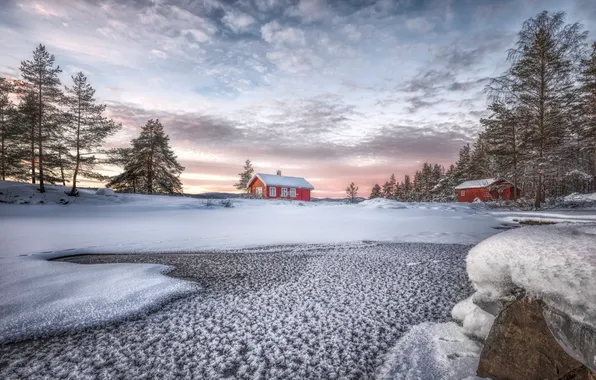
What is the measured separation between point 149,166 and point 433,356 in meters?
32.3

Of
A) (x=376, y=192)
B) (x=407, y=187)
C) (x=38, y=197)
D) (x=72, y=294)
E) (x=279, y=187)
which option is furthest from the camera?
(x=376, y=192)

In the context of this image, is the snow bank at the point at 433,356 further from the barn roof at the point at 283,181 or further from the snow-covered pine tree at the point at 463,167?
the snow-covered pine tree at the point at 463,167

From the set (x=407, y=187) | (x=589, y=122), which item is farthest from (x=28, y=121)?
(x=407, y=187)

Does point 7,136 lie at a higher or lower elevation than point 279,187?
higher

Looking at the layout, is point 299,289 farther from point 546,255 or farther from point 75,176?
point 75,176

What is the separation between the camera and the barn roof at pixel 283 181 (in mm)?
35750

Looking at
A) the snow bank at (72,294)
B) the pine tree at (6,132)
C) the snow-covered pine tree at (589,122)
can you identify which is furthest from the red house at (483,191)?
the pine tree at (6,132)

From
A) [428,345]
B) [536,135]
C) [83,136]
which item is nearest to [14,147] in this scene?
[83,136]

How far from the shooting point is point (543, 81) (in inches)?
571

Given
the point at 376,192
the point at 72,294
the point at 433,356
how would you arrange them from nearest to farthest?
the point at 433,356, the point at 72,294, the point at 376,192

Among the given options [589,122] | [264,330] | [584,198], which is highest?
[589,122]

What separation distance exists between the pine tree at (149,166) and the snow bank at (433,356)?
3158 centimetres

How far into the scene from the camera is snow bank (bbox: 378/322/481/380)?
63.1 inches

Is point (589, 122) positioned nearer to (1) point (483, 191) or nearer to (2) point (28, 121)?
(1) point (483, 191)
